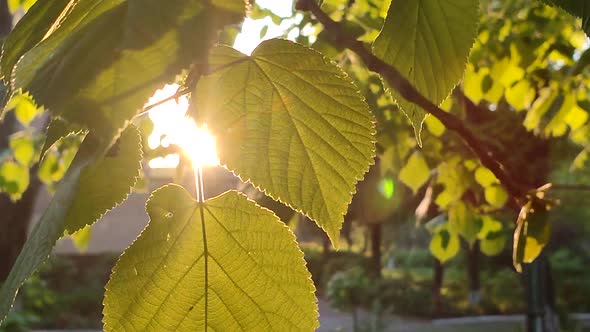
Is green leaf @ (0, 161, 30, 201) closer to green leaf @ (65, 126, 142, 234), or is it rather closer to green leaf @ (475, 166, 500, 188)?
green leaf @ (475, 166, 500, 188)

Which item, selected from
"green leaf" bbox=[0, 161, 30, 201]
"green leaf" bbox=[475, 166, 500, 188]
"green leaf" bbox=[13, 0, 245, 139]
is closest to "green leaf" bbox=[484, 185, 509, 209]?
"green leaf" bbox=[475, 166, 500, 188]

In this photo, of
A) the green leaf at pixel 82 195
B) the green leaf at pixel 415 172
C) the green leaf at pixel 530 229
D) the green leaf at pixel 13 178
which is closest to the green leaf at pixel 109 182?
the green leaf at pixel 82 195

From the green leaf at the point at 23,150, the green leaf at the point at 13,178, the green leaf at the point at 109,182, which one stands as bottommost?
the green leaf at the point at 109,182

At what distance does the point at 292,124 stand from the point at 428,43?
4.6 inches

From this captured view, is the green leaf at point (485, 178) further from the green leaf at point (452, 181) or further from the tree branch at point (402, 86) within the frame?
the tree branch at point (402, 86)

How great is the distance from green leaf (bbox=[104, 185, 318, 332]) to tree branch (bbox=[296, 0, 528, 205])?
12 centimetres

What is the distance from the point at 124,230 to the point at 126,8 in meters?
14.4

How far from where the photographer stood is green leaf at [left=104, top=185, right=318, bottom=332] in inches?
13.2

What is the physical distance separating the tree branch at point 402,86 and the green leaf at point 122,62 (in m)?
0.20

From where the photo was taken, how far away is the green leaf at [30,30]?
30cm

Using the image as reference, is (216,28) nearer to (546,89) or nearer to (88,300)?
(546,89)

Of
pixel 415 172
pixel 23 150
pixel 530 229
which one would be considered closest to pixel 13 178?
pixel 23 150

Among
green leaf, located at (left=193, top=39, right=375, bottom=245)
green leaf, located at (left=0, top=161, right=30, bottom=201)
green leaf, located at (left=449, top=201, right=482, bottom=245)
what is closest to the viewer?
green leaf, located at (left=193, top=39, right=375, bottom=245)

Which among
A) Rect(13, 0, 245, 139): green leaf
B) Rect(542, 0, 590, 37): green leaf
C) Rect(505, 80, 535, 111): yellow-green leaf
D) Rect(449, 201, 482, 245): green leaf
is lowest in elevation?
Rect(449, 201, 482, 245): green leaf
